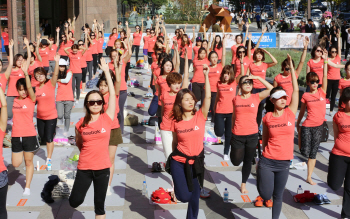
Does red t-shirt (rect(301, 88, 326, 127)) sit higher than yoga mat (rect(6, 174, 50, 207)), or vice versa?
red t-shirt (rect(301, 88, 326, 127))

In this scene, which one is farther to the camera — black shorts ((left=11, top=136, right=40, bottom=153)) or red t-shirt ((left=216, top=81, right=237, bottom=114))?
red t-shirt ((left=216, top=81, right=237, bottom=114))

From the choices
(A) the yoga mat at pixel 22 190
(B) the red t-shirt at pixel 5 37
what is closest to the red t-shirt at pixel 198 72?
(A) the yoga mat at pixel 22 190

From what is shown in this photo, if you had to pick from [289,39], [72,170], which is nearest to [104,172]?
[72,170]

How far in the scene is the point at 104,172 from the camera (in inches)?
223

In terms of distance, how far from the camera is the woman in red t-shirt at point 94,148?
18.4 ft

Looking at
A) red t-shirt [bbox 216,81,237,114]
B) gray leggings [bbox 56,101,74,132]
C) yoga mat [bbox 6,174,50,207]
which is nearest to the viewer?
yoga mat [bbox 6,174,50,207]

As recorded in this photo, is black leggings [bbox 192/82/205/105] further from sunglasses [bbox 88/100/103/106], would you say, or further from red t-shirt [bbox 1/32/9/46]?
red t-shirt [bbox 1/32/9/46]

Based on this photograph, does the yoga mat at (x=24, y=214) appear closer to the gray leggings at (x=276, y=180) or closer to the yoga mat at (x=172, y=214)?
the yoga mat at (x=172, y=214)

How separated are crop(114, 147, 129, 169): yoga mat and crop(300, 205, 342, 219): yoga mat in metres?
3.66

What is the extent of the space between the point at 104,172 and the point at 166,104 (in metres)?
2.34

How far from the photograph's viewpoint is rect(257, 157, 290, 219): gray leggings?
6000mm

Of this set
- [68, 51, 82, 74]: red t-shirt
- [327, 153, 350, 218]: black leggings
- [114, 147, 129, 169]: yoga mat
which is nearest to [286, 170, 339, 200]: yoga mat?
[327, 153, 350, 218]: black leggings

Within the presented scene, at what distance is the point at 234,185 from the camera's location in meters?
8.01

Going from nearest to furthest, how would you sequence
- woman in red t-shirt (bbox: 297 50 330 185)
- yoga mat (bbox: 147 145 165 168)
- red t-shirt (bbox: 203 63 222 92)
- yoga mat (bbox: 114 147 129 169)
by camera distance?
1. woman in red t-shirt (bbox: 297 50 330 185)
2. yoga mat (bbox: 114 147 129 169)
3. yoga mat (bbox: 147 145 165 168)
4. red t-shirt (bbox: 203 63 222 92)
